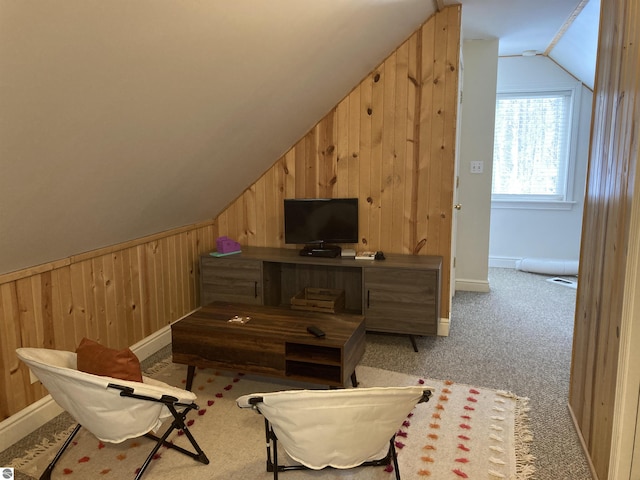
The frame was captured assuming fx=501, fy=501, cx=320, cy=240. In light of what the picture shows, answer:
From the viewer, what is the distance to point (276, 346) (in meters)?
2.67

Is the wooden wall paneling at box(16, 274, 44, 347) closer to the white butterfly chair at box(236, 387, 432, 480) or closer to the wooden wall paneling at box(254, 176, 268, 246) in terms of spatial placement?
the white butterfly chair at box(236, 387, 432, 480)

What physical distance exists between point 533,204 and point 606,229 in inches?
159

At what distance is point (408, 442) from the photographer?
2.44m

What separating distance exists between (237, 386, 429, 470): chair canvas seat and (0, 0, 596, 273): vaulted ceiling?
1210mm

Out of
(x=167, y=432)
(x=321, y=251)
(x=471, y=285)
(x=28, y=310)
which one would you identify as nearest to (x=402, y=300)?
(x=321, y=251)

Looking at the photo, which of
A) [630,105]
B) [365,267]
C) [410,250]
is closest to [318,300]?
[365,267]

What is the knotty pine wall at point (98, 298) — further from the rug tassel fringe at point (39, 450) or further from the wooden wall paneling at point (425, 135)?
the wooden wall paneling at point (425, 135)

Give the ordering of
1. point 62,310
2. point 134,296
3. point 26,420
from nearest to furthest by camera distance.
→ point 26,420 → point 62,310 → point 134,296

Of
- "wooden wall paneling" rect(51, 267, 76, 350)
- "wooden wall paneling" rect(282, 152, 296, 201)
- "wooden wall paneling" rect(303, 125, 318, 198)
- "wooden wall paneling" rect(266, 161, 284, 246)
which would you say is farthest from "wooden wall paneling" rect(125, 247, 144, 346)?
"wooden wall paneling" rect(303, 125, 318, 198)

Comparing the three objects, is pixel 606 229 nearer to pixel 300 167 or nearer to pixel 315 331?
pixel 315 331

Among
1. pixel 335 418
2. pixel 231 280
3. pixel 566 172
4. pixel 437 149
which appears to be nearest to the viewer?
pixel 335 418

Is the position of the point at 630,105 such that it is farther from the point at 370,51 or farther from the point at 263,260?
the point at 263,260

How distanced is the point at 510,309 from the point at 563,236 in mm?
1957

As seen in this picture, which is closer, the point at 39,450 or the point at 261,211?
the point at 39,450
